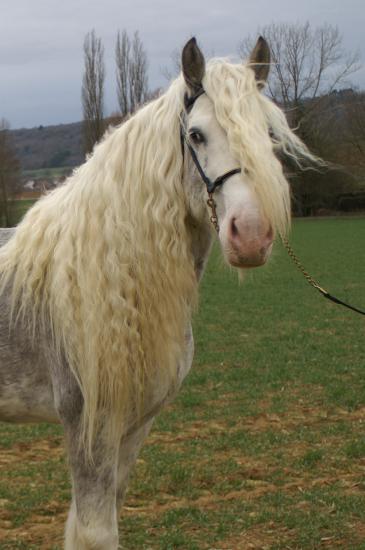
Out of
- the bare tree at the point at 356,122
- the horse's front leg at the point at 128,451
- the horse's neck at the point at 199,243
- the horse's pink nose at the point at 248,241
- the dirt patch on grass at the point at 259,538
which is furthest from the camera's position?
the bare tree at the point at 356,122

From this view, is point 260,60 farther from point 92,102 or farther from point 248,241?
point 92,102

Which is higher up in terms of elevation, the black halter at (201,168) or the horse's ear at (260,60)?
the horse's ear at (260,60)

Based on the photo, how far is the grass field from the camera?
4.75 metres

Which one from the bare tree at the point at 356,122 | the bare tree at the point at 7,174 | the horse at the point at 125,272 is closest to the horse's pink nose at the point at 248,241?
the horse at the point at 125,272

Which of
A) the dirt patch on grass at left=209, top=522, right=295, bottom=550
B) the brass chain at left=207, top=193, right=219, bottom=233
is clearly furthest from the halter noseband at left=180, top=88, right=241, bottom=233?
the dirt patch on grass at left=209, top=522, right=295, bottom=550

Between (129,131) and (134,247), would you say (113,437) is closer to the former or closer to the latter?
(134,247)

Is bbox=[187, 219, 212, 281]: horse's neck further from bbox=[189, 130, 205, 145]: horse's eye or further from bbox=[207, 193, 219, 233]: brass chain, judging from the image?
bbox=[189, 130, 205, 145]: horse's eye

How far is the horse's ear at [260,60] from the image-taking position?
10.4 ft

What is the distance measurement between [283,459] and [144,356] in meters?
3.38

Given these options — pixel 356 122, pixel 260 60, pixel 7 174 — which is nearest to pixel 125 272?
pixel 260 60

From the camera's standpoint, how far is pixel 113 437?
123 inches

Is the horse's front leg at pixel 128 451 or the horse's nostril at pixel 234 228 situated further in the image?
the horse's front leg at pixel 128 451

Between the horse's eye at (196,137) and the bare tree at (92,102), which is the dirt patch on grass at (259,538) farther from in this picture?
the bare tree at (92,102)

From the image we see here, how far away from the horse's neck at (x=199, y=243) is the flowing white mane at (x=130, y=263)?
7 centimetres
